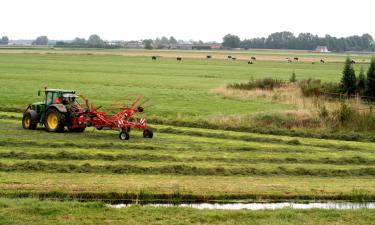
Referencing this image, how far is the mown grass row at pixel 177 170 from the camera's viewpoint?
20.3 m

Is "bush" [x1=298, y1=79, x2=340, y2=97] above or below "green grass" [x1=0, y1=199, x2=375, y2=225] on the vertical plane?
above

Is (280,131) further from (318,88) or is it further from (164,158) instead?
(318,88)

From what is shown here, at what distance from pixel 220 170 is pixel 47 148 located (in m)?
7.30

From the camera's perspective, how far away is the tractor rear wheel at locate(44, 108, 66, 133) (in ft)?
92.2

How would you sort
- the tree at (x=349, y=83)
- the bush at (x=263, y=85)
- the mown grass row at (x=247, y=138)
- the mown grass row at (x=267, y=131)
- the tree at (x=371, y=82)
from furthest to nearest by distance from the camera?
the bush at (x=263, y=85) → the tree at (x=349, y=83) → the tree at (x=371, y=82) → the mown grass row at (x=267, y=131) → the mown grass row at (x=247, y=138)

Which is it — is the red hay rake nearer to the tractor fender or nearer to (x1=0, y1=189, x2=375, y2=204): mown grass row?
the tractor fender

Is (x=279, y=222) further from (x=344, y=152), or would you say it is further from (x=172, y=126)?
(x=172, y=126)

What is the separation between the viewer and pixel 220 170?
68.6 feet

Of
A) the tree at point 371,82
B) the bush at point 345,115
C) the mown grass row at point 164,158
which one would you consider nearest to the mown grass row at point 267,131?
the bush at point 345,115

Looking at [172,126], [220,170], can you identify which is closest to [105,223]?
[220,170]

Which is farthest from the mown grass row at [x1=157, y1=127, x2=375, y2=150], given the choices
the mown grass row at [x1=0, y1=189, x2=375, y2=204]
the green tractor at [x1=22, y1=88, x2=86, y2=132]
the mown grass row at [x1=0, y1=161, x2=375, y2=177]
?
the mown grass row at [x1=0, y1=189, x2=375, y2=204]

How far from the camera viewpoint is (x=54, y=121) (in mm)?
28594

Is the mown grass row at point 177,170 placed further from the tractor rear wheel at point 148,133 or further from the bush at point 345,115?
the bush at point 345,115

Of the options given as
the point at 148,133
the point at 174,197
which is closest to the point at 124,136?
the point at 148,133
